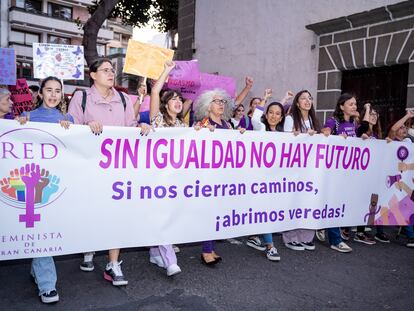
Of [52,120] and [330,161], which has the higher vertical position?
[52,120]

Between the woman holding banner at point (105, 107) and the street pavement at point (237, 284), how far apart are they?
199 millimetres

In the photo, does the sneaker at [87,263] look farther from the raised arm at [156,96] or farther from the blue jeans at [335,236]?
the blue jeans at [335,236]

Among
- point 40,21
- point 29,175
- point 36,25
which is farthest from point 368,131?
point 40,21

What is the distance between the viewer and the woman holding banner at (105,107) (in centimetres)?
376

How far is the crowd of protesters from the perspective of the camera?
3627 mm

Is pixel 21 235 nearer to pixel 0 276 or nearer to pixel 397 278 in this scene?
pixel 0 276

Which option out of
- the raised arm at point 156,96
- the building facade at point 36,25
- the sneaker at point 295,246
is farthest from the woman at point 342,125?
the building facade at point 36,25

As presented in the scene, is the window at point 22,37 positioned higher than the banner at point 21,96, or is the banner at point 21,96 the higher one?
the window at point 22,37

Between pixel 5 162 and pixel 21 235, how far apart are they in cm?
57

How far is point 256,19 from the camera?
34.8ft

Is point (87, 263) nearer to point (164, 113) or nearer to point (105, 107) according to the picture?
point (105, 107)

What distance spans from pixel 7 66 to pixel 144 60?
7.91 ft

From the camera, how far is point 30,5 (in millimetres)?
37656

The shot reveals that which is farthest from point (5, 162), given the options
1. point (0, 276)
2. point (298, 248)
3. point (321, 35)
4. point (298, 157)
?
point (321, 35)
